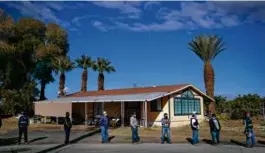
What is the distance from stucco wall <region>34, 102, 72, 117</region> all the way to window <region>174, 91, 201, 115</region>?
32.4 ft

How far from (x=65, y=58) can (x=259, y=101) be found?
25.5 m

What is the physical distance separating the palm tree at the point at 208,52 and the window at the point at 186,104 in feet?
20.0

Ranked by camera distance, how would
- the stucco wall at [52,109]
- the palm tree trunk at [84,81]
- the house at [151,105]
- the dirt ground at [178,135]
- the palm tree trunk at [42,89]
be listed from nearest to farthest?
the dirt ground at [178,135] < the house at [151,105] < the stucco wall at [52,109] < the palm tree trunk at [42,89] < the palm tree trunk at [84,81]

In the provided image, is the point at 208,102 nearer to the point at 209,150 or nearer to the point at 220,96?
the point at 220,96

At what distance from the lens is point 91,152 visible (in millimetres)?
15742

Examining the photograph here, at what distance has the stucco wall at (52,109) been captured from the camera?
3538 cm

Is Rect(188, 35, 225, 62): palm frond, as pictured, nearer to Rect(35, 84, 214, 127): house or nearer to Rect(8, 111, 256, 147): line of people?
Rect(35, 84, 214, 127): house

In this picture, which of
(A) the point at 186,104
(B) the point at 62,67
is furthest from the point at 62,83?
(A) the point at 186,104

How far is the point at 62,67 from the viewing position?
163 feet

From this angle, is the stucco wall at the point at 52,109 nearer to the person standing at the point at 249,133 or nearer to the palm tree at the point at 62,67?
the palm tree at the point at 62,67

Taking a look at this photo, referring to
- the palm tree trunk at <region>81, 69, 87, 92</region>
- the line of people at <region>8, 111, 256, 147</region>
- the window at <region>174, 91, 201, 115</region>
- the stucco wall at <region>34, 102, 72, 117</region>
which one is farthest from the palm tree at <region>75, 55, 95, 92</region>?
the line of people at <region>8, 111, 256, 147</region>

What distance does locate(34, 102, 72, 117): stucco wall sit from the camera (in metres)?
35.4

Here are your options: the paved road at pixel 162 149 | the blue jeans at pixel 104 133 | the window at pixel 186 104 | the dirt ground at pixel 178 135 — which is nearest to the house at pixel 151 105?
the window at pixel 186 104

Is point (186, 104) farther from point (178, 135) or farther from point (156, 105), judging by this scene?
point (178, 135)
